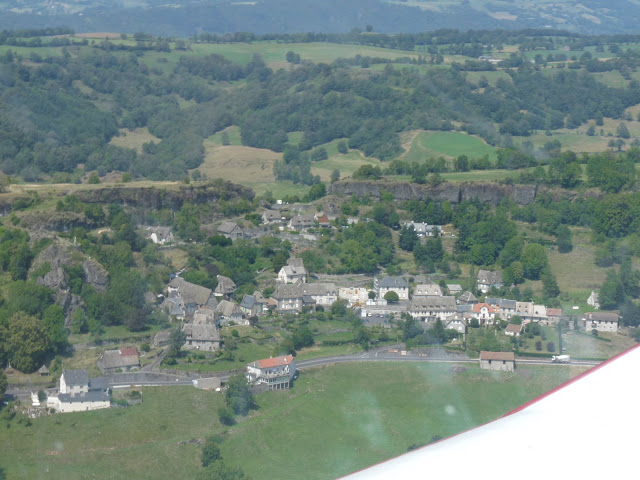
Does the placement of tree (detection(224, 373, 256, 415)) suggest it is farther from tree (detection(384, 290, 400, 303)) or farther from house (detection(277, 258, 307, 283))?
house (detection(277, 258, 307, 283))

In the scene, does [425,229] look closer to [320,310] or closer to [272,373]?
[320,310]

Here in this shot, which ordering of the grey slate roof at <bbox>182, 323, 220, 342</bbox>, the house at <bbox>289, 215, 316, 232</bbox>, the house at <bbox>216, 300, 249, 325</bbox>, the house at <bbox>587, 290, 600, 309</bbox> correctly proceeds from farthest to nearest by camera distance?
the house at <bbox>289, 215, 316, 232</bbox>, the house at <bbox>587, 290, 600, 309</bbox>, the house at <bbox>216, 300, 249, 325</bbox>, the grey slate roof at <bbox>182, 323, 220, 342</bbox>

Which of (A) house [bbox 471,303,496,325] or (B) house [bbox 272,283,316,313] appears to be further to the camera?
(B) house [bbox 272,283,316,313]

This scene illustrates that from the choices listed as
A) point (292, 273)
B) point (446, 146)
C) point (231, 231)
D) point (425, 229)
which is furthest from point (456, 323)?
point (446, 146)

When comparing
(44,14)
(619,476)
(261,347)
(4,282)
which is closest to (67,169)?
(4,282)

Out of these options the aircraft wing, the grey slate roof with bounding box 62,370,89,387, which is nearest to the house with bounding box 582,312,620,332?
the grey slate roof with bounding box 62,370,89,387

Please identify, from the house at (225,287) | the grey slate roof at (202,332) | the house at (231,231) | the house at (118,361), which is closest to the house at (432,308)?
the house at (225,287)

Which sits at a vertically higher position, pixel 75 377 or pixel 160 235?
pixel 75 377
